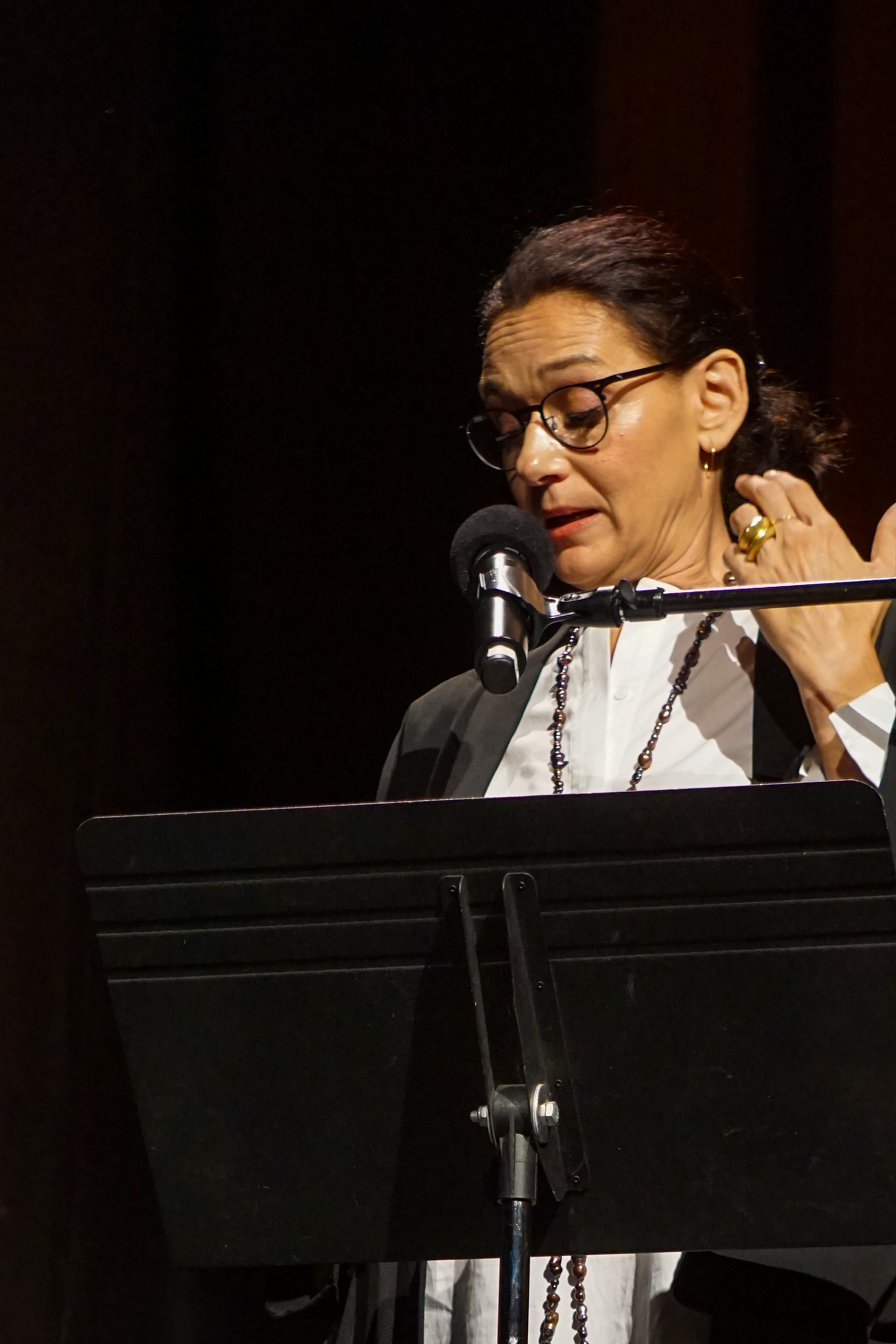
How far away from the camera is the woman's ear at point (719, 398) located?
6.59 feet

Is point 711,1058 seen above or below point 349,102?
below

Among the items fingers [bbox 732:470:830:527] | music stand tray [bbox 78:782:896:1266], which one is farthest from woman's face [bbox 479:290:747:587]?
music stand tray [bbox 78:782:896:1266]

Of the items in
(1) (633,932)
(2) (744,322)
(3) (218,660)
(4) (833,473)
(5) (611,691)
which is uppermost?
(2) (744,322)

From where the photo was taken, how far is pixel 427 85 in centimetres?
268

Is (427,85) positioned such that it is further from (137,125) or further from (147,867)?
(147,867)

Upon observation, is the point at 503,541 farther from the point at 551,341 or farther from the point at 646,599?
the point at 551,341

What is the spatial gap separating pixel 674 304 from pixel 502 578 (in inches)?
34.5

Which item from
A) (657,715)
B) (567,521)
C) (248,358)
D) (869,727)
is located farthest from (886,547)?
(248,358)

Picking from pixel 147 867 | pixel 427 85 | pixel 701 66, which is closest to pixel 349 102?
pixel 427 85

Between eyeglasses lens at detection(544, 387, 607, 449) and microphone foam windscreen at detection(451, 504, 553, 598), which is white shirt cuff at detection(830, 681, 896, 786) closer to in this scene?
microphone foam windscreen at detection(451, 504, 553, 598)

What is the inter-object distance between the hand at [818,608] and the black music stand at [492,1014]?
500mm

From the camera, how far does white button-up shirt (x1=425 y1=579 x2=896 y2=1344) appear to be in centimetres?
146

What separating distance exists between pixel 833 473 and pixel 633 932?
4.29 feet

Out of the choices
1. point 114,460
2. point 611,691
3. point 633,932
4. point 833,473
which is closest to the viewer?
point 633,932
